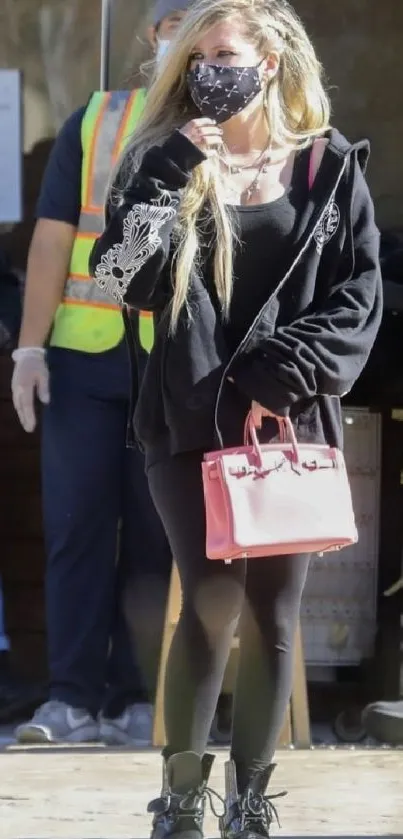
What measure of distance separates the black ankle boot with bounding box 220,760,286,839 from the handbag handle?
60 centimetres

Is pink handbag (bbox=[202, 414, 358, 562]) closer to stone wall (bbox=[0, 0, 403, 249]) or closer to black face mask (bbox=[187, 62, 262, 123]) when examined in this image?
black face mask (bbox=[187, 62, 262, 123])

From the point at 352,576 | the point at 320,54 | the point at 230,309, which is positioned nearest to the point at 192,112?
the point at 230,309

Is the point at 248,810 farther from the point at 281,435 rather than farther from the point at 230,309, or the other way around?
the point at 230,309

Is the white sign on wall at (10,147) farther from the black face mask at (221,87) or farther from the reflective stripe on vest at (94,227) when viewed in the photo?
the black face mask at (221,87)

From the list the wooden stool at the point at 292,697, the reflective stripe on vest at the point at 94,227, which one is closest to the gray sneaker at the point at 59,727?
the wooden stool at the point at 292,697

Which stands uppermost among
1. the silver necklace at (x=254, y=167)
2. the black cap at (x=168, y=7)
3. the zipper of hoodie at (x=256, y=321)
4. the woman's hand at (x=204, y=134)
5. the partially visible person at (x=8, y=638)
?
the black cap at (x=168, y=7)

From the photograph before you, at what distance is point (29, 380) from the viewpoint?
3357 millimetres

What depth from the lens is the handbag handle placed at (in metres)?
2.25

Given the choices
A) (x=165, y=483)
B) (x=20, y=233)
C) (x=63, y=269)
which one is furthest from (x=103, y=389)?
(x=165, y=483)

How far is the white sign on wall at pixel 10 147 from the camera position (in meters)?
3.74

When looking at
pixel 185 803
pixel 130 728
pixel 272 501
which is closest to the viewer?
pixel 272 501

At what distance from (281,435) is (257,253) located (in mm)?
336

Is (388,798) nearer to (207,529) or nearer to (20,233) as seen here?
(207,529)

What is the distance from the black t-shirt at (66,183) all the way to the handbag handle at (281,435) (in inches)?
47.4
